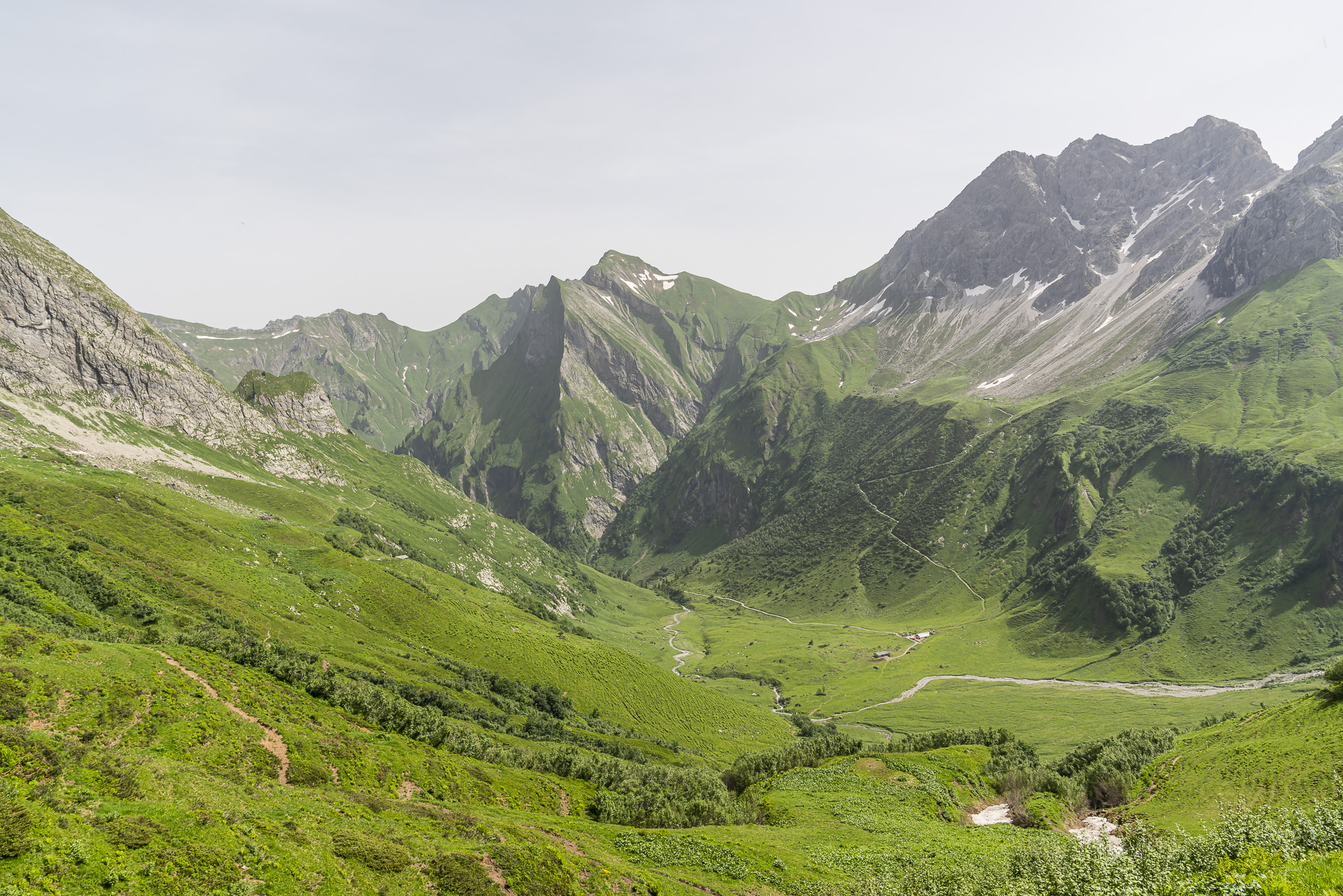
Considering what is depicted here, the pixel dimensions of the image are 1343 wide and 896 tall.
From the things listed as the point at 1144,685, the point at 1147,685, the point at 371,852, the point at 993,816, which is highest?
the point at 371,852

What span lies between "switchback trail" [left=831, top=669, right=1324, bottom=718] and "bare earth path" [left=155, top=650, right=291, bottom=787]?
168610 mm

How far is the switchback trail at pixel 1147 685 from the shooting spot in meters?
158

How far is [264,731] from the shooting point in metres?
50.5

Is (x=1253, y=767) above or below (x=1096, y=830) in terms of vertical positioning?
above

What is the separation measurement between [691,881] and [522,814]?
1754cm

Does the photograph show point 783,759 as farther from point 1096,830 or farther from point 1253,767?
point 1253,767

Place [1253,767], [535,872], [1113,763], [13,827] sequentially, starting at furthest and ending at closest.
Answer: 1. [1113,763]
2. [1253,767]
3. [535,872]
4. [13,827]

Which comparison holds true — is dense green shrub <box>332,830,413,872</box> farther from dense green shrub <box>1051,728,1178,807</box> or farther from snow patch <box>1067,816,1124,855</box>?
dense green shrub <box>1051,728,1178,807</box>

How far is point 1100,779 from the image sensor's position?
236 ft

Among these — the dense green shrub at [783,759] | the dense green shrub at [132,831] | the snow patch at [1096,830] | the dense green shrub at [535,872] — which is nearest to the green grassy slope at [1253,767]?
the snow patch at [1096,830]

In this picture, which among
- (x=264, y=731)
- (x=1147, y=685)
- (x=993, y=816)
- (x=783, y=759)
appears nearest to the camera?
(x=264, y=731)

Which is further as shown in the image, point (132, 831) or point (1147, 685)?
point (1147, 685)

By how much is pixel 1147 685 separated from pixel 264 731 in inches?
8497

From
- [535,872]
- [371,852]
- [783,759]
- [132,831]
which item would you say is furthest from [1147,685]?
[132,831]
